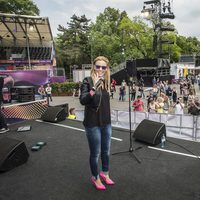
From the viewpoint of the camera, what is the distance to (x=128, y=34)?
37.2m

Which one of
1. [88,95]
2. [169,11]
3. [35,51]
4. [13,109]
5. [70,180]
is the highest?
[169,11]

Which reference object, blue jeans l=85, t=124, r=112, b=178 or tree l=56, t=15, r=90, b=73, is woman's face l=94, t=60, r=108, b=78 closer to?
blue jeans l=85, t=124, r=112, b=178

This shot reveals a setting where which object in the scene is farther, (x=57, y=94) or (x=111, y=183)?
(x=57, y=94)

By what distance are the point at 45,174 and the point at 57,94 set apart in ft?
61.3

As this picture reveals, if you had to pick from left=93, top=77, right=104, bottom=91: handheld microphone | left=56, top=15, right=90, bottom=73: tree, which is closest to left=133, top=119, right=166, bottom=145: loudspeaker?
left=93, top=77, right=104, bottom=91: handheld microphone

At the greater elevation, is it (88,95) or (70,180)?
(88,95)

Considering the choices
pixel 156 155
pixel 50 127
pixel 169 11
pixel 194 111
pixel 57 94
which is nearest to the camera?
pixel 156 155

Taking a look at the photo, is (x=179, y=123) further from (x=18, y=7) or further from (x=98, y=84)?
(x=18, y=7)

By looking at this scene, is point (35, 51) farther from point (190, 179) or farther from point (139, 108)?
point (190, 179)

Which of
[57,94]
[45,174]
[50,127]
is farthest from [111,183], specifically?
[57,94]

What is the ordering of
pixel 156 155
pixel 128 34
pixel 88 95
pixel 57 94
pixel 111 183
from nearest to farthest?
pixel 88 95, pixel 111 183, pixel 156 155, pixel 57 94, pixel 128 34

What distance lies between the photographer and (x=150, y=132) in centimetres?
484

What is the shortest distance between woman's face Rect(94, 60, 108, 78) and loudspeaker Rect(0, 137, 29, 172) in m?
2.06

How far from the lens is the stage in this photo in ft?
9.53
